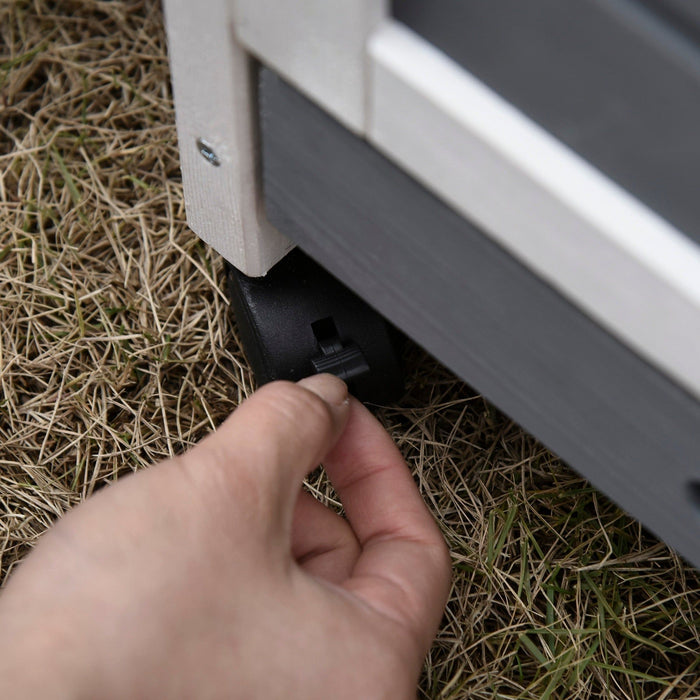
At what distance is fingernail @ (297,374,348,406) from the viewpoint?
970 mm

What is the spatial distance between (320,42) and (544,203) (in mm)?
215

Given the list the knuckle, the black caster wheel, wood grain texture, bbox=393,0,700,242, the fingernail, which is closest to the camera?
wood grain texture, bbox=393,0,700,242


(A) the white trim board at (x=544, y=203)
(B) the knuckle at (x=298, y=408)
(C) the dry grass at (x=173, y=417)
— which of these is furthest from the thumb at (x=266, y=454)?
(C) the dry grass at (x=173, y=417)

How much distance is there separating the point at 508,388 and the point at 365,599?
0.22 m

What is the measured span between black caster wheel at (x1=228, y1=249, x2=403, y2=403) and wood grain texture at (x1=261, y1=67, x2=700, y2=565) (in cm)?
17

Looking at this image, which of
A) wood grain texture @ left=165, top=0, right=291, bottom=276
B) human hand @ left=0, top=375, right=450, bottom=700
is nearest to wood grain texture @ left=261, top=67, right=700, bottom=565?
wood grain texture @ left=165, top=0, right=291, bottom=276

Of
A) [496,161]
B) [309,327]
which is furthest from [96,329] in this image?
[496,161]

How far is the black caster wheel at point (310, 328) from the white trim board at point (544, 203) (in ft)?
1.24

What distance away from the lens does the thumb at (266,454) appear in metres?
0.82

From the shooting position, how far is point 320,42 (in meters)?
0.78

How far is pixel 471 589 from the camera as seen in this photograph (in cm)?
118

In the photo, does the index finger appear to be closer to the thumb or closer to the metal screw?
the thumb

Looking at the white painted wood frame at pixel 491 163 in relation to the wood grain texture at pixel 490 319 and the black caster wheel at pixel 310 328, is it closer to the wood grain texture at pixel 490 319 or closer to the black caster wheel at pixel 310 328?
the wood grain texture at pixel 490 319

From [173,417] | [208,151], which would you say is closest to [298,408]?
[208,151]
